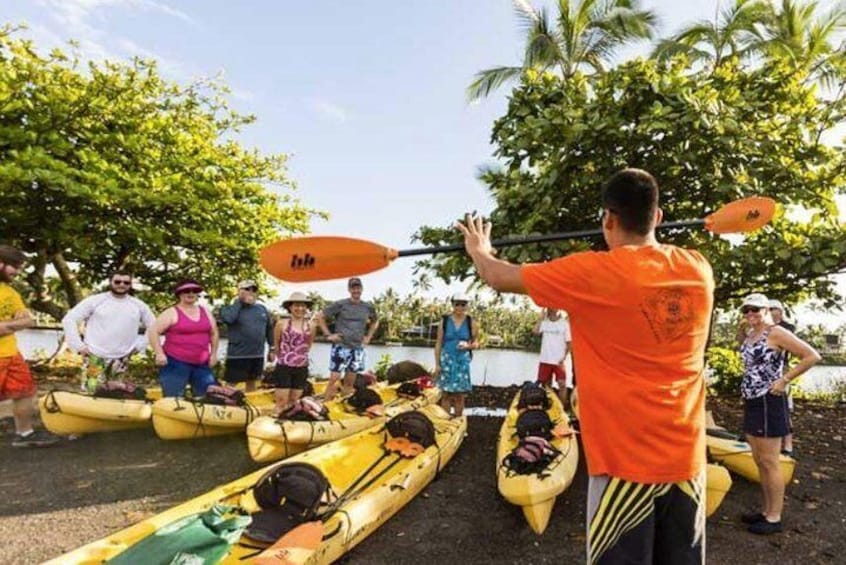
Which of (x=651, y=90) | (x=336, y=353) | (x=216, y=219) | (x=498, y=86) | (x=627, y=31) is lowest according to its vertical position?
(x=336, y=353)

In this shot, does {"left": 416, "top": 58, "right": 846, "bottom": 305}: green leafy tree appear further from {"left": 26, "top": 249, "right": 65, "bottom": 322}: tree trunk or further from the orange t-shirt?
{"left": 26, "top": 249, "right": 65, "bottom": 322}: tree trunk

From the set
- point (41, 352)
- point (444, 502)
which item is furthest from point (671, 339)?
point (41, 352)

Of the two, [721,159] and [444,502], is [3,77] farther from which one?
[721,159]

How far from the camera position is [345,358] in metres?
8.40

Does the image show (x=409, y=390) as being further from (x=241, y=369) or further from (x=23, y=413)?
(x=23, y=413)

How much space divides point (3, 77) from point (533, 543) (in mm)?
10769

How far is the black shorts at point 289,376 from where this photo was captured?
739 cm

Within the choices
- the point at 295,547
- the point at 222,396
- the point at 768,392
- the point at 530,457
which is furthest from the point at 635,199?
the point at 222,396

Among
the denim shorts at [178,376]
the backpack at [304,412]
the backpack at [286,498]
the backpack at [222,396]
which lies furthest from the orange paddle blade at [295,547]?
the denim shorts at [178,376]

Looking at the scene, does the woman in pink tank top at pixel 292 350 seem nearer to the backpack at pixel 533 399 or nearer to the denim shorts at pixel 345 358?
the denim shorts at pixel 345 358

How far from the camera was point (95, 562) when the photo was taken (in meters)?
3.16

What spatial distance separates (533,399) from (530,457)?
281 centimetres

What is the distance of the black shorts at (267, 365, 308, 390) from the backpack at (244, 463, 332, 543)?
9.91 ft

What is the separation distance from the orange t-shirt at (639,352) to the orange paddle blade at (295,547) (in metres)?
1.98
